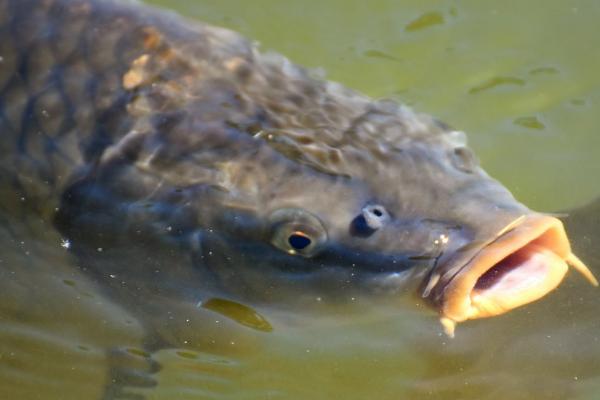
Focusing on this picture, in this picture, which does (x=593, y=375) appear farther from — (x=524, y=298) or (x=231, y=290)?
(x=231, y=290)

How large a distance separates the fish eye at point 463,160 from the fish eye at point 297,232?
47 cm

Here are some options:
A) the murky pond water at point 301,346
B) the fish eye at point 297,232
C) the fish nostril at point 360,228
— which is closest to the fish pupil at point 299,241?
the fish eye at point 297,232

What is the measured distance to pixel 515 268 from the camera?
2715 millimetres

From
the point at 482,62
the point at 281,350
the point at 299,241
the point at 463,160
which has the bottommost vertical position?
the point at 281,350

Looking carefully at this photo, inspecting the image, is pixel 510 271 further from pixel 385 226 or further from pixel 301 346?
pixel 301 346

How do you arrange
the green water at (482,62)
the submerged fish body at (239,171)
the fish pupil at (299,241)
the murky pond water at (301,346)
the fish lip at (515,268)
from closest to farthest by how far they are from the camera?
1. the fish lip at (515,268)
2. the submerged fish body at (239,171)
3. the fish pupil at (299,241)
4. the murky pond water at (301,346)
5. the green water at (482,62)

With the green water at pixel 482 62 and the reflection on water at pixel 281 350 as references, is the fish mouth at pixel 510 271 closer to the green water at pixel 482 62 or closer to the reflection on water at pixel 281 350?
the reflection on water at pixel 281 350

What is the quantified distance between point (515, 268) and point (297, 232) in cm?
64

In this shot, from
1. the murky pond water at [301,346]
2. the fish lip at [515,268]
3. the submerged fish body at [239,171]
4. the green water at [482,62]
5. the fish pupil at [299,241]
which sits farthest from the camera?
the green water at [482,62]

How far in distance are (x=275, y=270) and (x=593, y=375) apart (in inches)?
51.6

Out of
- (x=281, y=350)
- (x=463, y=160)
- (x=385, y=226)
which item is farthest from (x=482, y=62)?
(x=385, y=226)

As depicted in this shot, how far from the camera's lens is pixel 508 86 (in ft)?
15.4

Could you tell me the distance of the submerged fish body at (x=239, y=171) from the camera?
9.12 ft

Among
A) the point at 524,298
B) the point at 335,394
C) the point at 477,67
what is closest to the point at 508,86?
the point at 477,67
